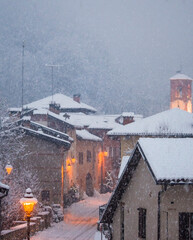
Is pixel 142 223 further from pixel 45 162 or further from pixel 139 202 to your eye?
pixel 45 162

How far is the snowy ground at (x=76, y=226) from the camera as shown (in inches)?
1119

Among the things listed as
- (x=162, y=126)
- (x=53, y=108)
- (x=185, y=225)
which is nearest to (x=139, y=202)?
(x=185, y=225)

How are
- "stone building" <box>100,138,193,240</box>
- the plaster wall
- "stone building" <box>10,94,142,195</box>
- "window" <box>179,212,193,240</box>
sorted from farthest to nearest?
"stone building" <box>10,94,142,195</box>, the plaster wall, "window" <box>179,212,193,240</box>, "stone building" <box>100,138,193,240</box>

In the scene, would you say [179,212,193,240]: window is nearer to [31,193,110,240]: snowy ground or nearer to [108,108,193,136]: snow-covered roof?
[31,193,110,240]: snowy ground

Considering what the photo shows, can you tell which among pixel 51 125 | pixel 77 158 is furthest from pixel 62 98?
pixel 51 125

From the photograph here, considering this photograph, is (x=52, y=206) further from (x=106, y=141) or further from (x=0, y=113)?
(x=106, y=141)

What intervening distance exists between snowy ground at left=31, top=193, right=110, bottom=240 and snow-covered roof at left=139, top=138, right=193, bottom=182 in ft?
42.8

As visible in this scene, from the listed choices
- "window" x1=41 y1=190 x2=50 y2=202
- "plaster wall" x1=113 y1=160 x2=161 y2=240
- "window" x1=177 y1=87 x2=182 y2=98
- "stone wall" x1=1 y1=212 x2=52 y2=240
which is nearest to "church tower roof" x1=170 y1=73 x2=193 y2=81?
"window" x1=177 y1=87 x2=182 y2=98

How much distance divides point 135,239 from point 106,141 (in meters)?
46.4

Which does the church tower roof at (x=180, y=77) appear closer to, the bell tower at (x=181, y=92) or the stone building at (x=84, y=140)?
the bell tower at (x=181, y=92)

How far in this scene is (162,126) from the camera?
111 feet

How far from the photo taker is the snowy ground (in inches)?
1119

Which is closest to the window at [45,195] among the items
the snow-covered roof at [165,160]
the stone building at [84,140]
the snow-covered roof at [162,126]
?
the snow-covered roof at [162,126]

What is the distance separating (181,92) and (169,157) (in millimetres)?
88164
